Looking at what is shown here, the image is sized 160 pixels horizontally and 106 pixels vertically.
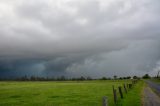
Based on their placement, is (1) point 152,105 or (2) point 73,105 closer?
(1) point 152,105

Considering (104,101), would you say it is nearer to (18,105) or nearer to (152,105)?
(152,105)

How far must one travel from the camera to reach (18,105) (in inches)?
1262

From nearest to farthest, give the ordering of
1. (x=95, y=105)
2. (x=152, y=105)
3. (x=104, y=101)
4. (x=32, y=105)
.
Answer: (x=104, y=101) < (x=152, y=105) < (x=95, y=105) < (x=32, y=105)

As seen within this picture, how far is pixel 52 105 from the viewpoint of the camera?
1163 inches

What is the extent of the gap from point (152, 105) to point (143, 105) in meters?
0.77

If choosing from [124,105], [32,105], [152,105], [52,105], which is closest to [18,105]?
[32,105]

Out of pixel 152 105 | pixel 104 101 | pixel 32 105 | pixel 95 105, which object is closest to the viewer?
pixel 104 101

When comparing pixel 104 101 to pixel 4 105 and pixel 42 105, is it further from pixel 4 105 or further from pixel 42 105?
pixel 4 105

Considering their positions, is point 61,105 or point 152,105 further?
point 61,105

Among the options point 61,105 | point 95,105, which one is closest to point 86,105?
point 95,105

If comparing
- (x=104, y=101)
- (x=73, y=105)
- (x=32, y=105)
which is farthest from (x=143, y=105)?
(x=32, y=105)

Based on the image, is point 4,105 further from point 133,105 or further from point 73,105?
point 133,105

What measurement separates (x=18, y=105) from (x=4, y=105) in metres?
2.01

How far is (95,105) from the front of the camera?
95.8 feet
